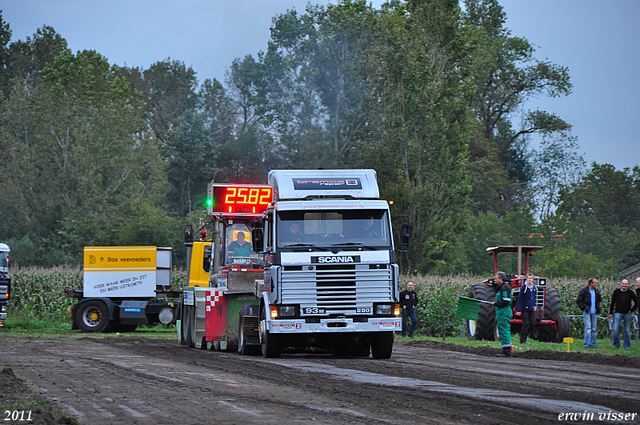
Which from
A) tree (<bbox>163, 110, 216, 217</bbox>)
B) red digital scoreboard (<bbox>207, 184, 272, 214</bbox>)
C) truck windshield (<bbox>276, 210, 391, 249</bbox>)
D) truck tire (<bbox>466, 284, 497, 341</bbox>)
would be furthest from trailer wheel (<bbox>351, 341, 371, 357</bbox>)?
tree (<bbox>163, 110, 216, 217</bbox>)

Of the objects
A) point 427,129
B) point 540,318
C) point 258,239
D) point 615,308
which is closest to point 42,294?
point 427,129

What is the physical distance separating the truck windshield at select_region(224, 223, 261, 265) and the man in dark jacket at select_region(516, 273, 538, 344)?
823 centimetres

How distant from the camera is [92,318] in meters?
32.2

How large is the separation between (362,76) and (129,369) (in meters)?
39.8

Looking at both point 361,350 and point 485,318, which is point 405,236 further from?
point 485,318

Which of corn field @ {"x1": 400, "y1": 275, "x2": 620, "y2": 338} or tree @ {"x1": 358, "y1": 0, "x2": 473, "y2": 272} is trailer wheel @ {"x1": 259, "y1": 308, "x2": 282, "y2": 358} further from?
tree @ {"x1": 358, "y1": 0, "x2": 473, "y2": 272}

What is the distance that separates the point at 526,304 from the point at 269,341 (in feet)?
31.1

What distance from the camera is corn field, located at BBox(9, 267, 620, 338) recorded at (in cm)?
3344

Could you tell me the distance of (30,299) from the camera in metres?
38.5

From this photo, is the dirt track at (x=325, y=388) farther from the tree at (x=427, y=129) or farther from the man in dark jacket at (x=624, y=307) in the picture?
the tree at (x=427, y=129)

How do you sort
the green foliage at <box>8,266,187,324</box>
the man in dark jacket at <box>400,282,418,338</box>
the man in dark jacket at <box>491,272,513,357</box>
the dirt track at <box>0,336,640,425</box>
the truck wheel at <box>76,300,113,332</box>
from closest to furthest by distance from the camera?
the dirt track at <box>0,336,640,425</box> < the man in dark jacket at <box>491,272,513,357</box> < the man in dark jacket at <box>400,282,418,338</box> < the truck wheel at <box>76,300,113,332</box> < the green foliage at <box>8,266,187,324</box>

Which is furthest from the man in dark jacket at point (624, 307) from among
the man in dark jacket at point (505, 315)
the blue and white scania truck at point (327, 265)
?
the blue and white scania truck at point (327, 265)

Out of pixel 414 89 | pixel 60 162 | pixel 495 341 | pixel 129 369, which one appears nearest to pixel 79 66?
pixel 60 162

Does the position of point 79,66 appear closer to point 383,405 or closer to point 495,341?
point 495,341
